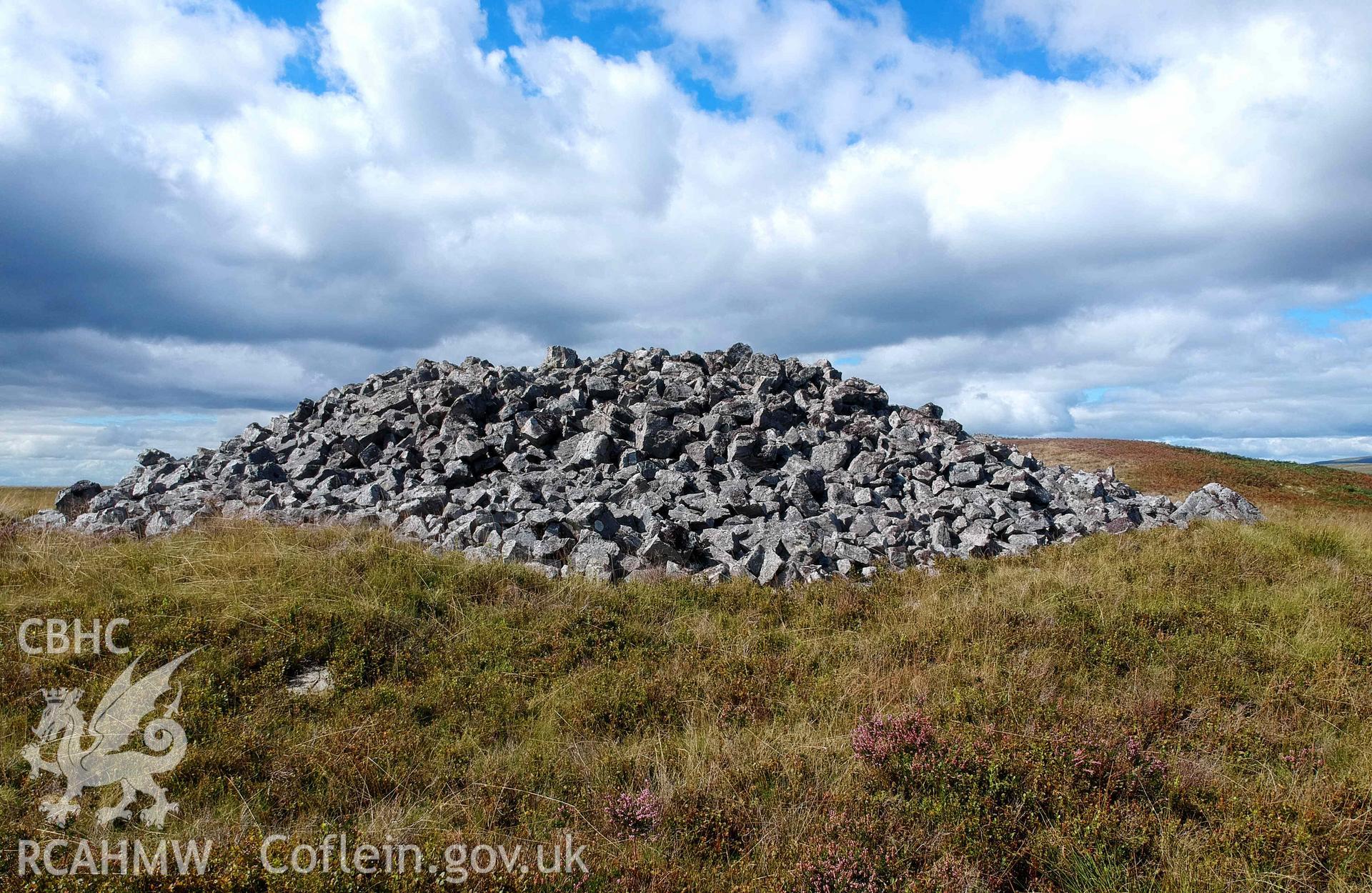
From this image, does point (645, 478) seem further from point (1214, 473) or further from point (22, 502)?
point (1214, 473)

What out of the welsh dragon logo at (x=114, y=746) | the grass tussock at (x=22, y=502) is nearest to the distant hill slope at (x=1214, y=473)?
the welsh dragon logo at (x=114, y=746)

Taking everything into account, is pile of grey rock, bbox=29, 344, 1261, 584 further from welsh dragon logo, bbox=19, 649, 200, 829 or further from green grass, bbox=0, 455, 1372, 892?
welsh dragon logo, bbox=19, 649, 200, 829

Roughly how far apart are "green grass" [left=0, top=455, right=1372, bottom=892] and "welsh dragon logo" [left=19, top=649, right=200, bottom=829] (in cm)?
17

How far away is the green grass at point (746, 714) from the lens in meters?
5.32

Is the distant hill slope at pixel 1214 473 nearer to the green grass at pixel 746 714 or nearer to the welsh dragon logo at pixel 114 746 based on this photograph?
the green grass at pixel 746 714

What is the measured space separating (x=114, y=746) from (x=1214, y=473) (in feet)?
Result: 121

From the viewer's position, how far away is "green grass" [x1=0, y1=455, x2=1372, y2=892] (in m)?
5.32

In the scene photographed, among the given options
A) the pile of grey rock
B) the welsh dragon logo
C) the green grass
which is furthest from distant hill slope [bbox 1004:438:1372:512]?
the welsh dragon logo

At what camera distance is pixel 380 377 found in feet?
73.9

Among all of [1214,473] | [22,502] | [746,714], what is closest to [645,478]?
[746,714]

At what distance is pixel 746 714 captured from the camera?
752cm

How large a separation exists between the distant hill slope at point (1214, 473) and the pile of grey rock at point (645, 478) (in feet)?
37.8

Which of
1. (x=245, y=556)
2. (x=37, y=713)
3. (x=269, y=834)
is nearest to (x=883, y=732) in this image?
(x=269, y=834)

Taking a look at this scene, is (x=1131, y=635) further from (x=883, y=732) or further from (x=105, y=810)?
(x=105, y=810)
